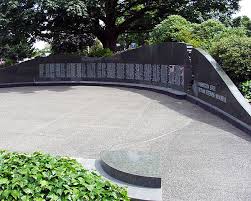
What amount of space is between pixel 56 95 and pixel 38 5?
441 cm

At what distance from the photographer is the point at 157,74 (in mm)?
14391

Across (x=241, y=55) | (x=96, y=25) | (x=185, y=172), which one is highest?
(x=96, y=25)

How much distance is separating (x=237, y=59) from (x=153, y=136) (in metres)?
3.73

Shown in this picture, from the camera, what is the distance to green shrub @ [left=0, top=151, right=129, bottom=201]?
9.37ft

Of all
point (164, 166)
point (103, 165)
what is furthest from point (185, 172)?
point (103, 165)

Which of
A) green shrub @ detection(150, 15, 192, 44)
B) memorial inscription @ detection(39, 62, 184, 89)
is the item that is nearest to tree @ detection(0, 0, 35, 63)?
memorial inscription @ detection(39, 62, 184, 89)

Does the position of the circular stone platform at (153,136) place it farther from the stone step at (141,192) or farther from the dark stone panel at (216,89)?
the stone step at (141,192)

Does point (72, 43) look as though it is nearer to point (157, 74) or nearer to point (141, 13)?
point (141, 13)

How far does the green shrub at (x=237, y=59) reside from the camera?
30.9 feet

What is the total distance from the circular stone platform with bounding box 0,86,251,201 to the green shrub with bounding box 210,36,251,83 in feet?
4.47

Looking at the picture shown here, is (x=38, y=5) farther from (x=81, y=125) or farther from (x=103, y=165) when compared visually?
(x=103, y=165)

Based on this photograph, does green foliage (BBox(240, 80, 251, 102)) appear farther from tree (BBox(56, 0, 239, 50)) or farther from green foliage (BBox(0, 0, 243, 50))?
tree (BBox(56, 0, 239, 50))

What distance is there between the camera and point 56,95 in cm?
1385

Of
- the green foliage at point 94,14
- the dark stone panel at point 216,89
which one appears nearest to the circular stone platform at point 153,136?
the dark stone panel at point 216,89
